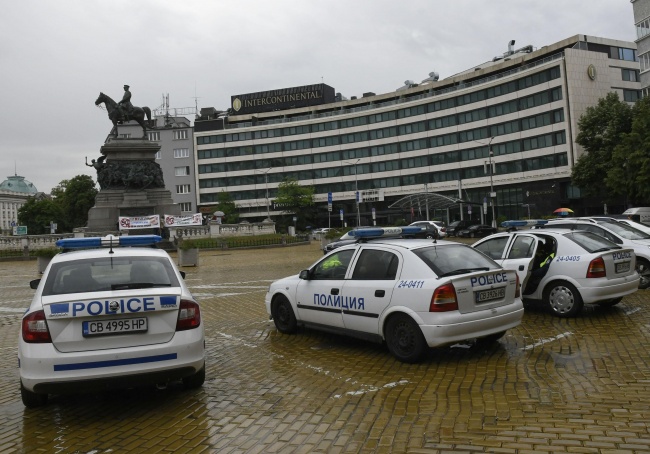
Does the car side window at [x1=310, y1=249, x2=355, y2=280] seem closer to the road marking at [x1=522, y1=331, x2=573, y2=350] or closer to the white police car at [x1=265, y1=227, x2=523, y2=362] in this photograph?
the white police car at [x1=265, y1=227, x2=523, y2=362]

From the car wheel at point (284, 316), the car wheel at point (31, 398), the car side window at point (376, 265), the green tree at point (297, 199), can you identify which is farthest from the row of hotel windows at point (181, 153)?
the car wheel at point (31, 398)

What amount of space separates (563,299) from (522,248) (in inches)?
41.1

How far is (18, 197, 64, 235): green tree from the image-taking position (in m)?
100

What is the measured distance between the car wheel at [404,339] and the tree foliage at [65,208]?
8472 centimetres

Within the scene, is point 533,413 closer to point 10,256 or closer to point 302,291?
point 302,291

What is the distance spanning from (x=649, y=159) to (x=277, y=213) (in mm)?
62028

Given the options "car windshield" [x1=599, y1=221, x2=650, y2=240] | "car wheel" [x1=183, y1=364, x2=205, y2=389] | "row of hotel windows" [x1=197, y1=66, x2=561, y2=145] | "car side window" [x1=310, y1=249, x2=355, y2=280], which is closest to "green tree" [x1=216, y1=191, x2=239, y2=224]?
"row of hotel windows" [x1=197, y1=66, x2=561, y2=145]

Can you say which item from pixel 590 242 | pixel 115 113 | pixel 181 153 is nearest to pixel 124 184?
pixel 115 113

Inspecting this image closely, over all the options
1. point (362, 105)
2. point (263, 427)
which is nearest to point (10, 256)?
point (263, 427)

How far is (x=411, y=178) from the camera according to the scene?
80.1 m

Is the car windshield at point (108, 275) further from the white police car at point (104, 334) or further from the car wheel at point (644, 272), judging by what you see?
the car wheel at point (644, 272)

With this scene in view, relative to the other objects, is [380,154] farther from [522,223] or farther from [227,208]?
[522,223]

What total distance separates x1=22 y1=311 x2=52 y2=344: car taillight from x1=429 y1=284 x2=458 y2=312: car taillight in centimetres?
390

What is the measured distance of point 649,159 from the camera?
3541 cm
